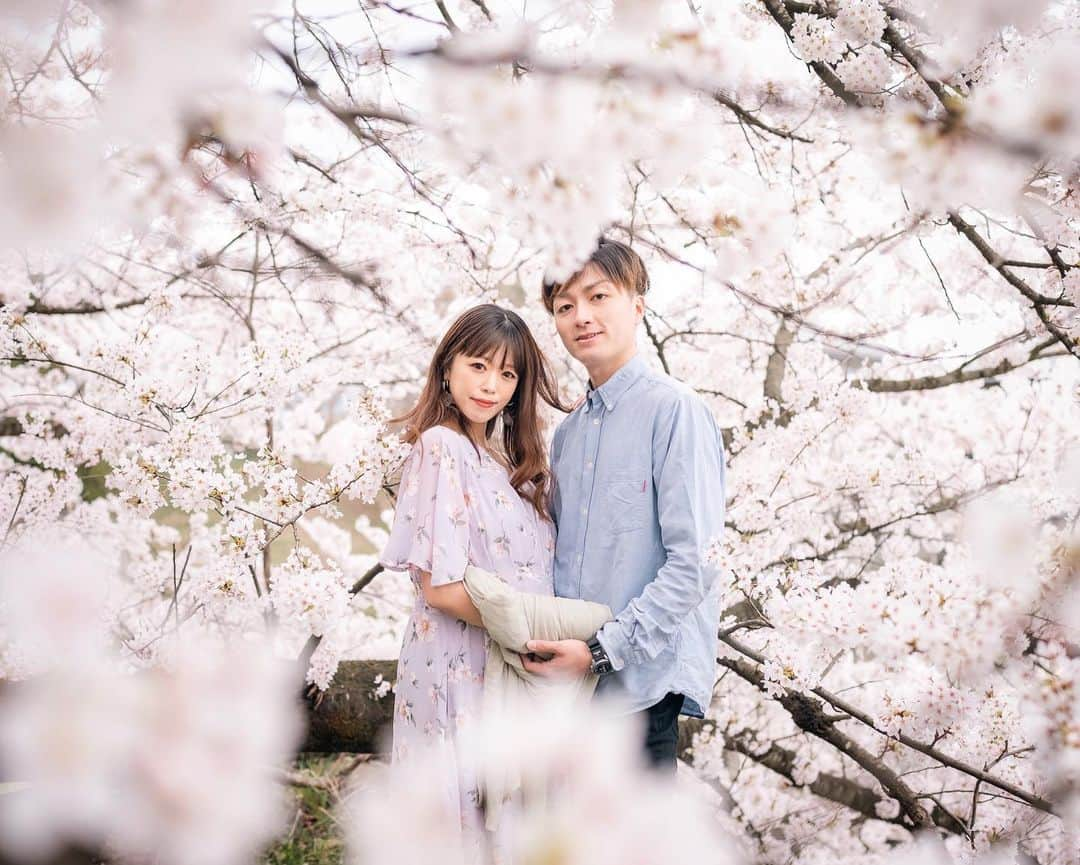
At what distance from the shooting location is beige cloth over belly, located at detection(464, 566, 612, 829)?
68.7 inches

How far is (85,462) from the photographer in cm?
346

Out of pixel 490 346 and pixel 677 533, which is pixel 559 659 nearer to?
pixel 677 533

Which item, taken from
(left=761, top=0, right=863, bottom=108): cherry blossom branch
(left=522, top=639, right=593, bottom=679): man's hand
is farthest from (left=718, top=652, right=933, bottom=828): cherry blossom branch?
(left=761, top=0, right=863, bottom=108): cherry blossom branch

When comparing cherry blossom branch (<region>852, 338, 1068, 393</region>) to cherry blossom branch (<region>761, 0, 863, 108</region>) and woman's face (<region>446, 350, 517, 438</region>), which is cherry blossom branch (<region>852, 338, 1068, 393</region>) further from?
woman's face (<region>446, 350, 517, 438</region>)

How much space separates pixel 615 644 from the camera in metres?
1.78

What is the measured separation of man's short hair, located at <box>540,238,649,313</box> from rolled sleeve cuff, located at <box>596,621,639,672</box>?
0.89 meters

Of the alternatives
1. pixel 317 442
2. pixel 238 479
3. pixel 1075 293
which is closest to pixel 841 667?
pixel 1075 293

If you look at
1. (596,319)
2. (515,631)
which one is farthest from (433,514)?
(596,319)

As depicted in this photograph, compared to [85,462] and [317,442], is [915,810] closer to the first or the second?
[85,462]

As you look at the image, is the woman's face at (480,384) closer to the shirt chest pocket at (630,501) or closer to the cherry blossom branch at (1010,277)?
the shirt chest pocket at (630,501)

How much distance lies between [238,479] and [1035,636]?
1.92 m

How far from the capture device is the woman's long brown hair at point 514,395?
2.14 m

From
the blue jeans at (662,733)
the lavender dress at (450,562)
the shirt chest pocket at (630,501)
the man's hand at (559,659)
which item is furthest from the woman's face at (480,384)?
the blue jeans at (662,733)

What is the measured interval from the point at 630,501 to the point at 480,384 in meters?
0.51
